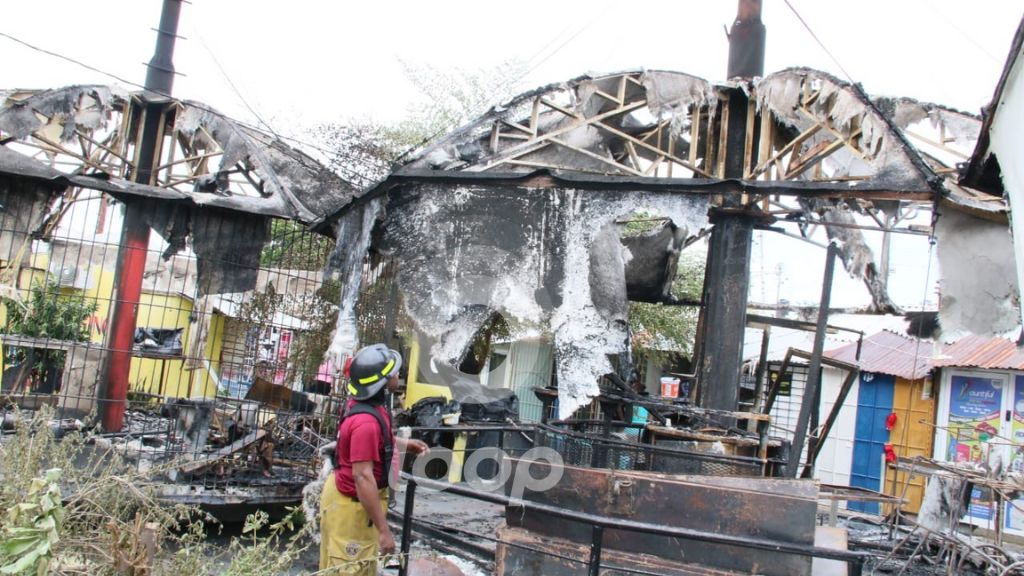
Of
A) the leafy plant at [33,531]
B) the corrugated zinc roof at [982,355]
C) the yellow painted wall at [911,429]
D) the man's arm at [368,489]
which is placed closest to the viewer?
the leafy plant at [33,531]

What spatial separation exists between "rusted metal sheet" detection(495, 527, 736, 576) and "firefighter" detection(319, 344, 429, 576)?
1.11 meters

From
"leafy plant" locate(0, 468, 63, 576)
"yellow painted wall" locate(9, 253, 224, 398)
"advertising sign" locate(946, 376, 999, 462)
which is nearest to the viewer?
"leafy plant" locate(0, 468, 63, 576)

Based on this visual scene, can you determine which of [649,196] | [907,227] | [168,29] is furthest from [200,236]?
[907,227]

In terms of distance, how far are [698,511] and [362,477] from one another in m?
2.43

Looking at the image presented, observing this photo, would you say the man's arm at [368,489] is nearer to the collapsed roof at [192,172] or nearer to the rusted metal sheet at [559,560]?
the rusted metal sheet at [559,560]

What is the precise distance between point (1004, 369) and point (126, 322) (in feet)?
46.5

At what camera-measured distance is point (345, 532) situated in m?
4.40

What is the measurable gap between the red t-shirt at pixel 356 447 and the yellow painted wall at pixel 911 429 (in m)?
13.0

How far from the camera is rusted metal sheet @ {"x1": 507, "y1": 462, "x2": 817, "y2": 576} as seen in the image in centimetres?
508

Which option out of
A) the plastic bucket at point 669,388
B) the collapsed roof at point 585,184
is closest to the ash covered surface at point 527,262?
the collapsed roof at point 585,184

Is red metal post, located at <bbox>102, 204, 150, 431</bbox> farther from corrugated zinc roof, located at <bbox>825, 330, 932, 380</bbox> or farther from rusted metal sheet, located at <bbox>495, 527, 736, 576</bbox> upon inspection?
corrugated zinc roof, located at <bbox>825, 330, 932, 380</bbox>

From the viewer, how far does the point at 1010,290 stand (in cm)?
713

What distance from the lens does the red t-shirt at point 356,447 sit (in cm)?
425

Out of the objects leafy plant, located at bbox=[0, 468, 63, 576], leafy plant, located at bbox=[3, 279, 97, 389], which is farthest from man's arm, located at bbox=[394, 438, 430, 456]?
leafy plant, located at bbox=[3, 279, 97, 389]
